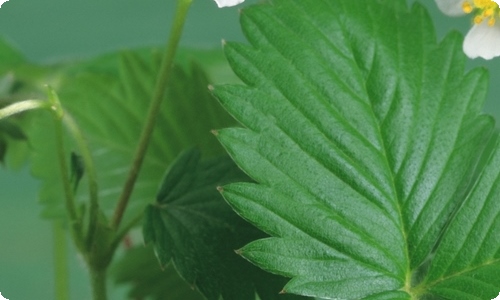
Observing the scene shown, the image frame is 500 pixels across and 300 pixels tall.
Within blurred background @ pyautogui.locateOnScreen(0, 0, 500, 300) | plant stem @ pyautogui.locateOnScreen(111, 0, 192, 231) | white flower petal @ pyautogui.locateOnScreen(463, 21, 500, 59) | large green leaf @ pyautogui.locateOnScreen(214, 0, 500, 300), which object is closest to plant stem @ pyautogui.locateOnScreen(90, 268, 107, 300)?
plant stem @ pyautogui.locateOnScreen(111, 0, 192, 231)

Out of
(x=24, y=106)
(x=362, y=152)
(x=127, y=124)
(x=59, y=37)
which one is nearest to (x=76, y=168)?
(x=24, y=106)

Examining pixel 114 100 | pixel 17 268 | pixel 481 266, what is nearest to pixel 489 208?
pixel 481 266

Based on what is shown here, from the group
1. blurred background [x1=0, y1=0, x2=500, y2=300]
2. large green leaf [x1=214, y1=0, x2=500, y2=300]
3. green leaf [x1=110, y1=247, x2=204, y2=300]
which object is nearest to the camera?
large green leaf [x1=214, y1=0, x2=500, y2=300]

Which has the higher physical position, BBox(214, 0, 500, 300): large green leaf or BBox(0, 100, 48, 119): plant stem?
BBox(0, 100, 48, 119): plant stem

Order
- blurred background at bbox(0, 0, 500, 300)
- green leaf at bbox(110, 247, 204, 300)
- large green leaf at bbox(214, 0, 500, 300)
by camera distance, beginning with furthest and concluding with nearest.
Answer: blurred background at bbox(0, 0, 500, 300) → green leaf at bbox(110, 247, 204, 300) → large green leaf at bbox(214, 0, 500, 300)

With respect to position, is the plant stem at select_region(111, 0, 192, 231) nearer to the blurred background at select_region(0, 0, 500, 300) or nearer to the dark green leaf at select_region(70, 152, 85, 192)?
the dark green leaf at select_region(70, 152, 85, 192)

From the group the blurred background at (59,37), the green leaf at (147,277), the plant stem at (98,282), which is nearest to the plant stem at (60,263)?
the green leaf at (147,277)
